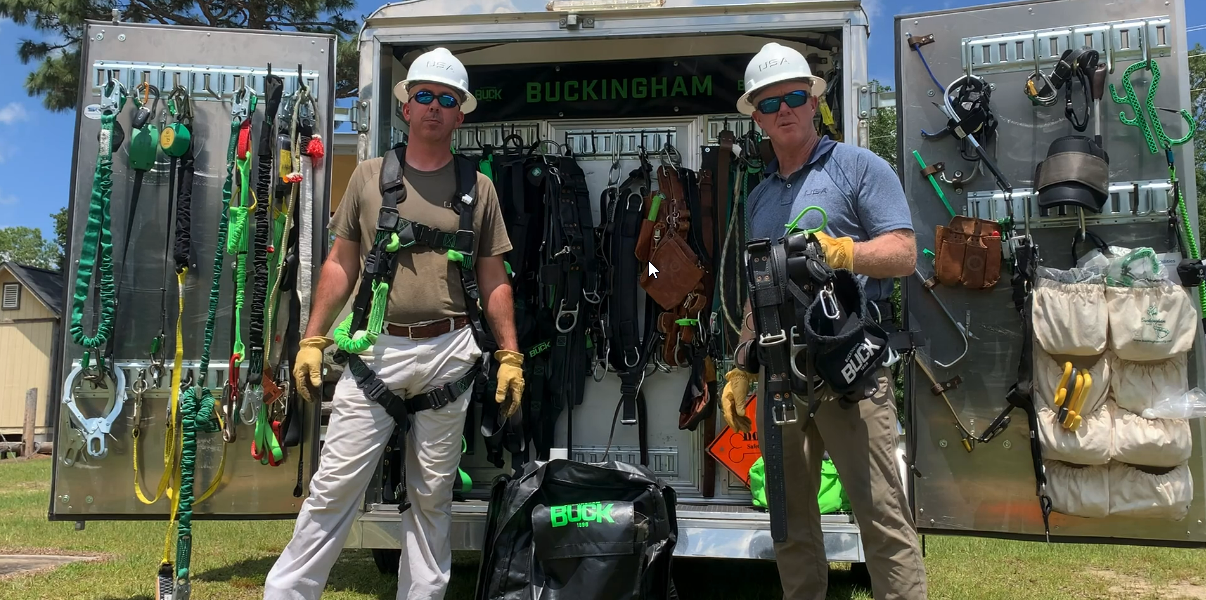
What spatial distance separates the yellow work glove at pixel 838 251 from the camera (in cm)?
259

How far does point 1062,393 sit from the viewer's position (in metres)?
3.12

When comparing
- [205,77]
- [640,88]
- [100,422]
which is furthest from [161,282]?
[640,88]

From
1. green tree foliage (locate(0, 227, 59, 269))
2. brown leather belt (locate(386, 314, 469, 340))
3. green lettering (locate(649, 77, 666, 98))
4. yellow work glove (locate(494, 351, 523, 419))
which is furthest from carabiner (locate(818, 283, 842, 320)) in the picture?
green tree foliage (locate(0, 227, 59, 269))

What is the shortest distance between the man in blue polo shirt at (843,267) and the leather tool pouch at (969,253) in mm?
459

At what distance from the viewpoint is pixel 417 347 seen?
3277 mm

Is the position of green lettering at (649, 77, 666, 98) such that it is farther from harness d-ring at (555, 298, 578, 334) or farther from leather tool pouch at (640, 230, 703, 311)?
harness d-ring at (555, 298, 578, 334)

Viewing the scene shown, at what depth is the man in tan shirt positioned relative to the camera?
3.16 meters

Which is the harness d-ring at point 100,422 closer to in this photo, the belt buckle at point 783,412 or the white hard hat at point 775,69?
the belt buckle at point 783,412

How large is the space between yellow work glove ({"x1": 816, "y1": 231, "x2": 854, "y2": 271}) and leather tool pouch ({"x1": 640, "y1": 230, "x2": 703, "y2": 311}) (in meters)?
1.96

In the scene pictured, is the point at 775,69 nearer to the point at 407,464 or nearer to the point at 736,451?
the point at 407,464

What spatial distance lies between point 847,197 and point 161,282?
281 centimetres

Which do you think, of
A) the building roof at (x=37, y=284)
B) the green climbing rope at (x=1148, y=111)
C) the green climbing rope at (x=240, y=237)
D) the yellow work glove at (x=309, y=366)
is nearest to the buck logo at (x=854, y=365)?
the green climbing rope at (x=1148, y=111)

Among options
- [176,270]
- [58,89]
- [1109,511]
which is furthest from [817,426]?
[58,89]

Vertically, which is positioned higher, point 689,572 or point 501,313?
point 501,313
